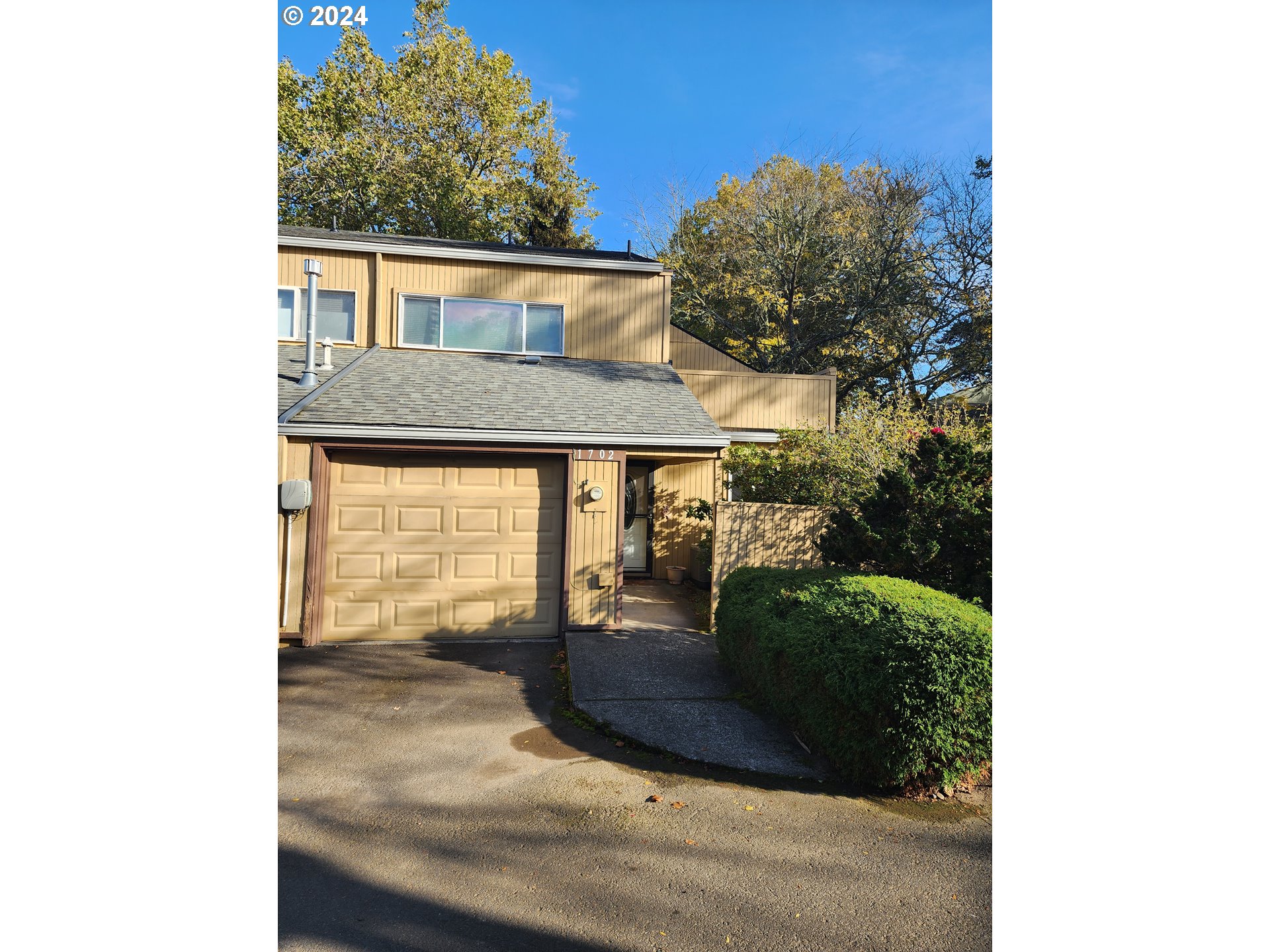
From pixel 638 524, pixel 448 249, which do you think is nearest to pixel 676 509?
pixel 638 524

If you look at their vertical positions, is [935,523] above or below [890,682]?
above

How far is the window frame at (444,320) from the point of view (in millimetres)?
9102

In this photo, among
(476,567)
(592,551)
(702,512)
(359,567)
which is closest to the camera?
(359,567)

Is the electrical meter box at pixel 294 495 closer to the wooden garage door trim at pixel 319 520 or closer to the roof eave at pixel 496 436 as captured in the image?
the wooden garage door trim at pixel 319 520

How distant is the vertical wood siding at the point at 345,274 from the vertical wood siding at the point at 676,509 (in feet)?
15.6

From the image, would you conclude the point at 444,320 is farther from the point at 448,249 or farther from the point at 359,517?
the point at 359,517

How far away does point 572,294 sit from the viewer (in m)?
9.41

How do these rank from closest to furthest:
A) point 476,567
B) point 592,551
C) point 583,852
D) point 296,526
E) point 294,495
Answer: point 583,852
point 294,495
point 296,526
point 476,567
point 592,551

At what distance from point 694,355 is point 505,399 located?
5399 mm
